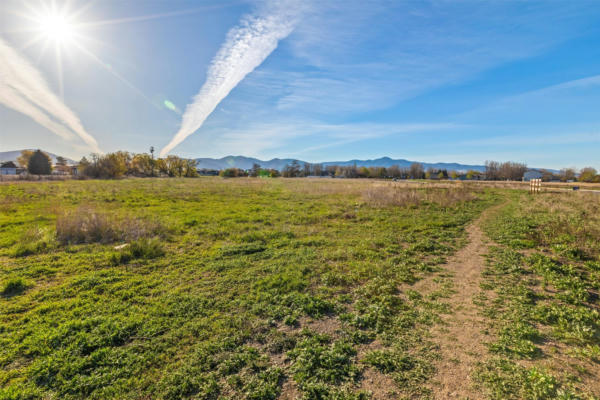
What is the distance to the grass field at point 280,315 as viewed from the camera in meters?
3.73

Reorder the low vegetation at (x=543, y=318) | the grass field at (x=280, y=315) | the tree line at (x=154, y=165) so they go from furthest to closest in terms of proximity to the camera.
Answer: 1. the tree line at (x=154, y=165)
2. the grass field at (x=280, y=315)
3. the low vegetation at (x=543, y=318)

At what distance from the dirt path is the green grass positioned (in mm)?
250

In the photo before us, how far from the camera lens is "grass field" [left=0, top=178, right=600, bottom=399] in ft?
12.2

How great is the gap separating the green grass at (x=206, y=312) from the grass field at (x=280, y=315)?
34mm

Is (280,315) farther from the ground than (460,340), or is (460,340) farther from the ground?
(460,340)

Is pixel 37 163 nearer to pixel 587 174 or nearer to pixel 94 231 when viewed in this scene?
pixel 94 231

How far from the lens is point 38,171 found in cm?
7344

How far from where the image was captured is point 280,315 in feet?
18.3

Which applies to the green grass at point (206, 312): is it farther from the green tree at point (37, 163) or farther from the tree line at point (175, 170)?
the green tree at point (37, 163)

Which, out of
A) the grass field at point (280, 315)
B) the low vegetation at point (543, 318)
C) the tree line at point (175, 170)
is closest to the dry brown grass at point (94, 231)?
the grass field at point (280, 315)

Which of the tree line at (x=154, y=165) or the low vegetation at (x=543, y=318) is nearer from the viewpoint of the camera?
the low vegetation at (x=543, y=318)

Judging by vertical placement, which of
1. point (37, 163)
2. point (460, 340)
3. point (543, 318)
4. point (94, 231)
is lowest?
point (460, 340)

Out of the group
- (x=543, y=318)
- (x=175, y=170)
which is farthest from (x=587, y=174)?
(x=175, y=170)

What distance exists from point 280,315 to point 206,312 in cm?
180
